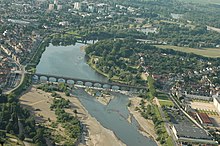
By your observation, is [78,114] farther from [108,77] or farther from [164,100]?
[108,77]

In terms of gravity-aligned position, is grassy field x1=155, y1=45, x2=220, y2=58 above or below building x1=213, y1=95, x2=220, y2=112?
below

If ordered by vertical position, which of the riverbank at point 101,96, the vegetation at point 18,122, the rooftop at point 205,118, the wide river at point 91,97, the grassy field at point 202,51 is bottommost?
the grassy field at point 202,51

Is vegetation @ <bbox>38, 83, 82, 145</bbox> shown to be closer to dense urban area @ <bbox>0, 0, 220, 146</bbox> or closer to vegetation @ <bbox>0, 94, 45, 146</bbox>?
dense urban area @ <bbox>0, 0, 220, 146</bbox>

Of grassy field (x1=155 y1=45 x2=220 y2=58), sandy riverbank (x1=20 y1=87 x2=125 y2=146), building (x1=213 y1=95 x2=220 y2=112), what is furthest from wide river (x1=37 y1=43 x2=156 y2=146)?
grassy field (x1=155 y1=45 x2=220 y2=58)

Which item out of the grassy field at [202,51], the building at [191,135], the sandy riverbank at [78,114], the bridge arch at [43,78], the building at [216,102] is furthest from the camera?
the grassy field at [202,51]

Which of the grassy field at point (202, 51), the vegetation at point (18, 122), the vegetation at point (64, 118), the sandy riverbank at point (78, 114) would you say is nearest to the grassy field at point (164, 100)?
the sandy riverbank at point (78, 114)

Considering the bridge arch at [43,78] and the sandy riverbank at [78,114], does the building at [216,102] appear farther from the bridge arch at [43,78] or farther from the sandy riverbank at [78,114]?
the bridge arch at [43,78]

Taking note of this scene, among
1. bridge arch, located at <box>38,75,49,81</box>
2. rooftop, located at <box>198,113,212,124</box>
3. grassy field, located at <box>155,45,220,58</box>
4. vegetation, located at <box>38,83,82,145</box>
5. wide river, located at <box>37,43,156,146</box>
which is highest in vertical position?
vegetation, located at <box>38,83,82,145</box>
